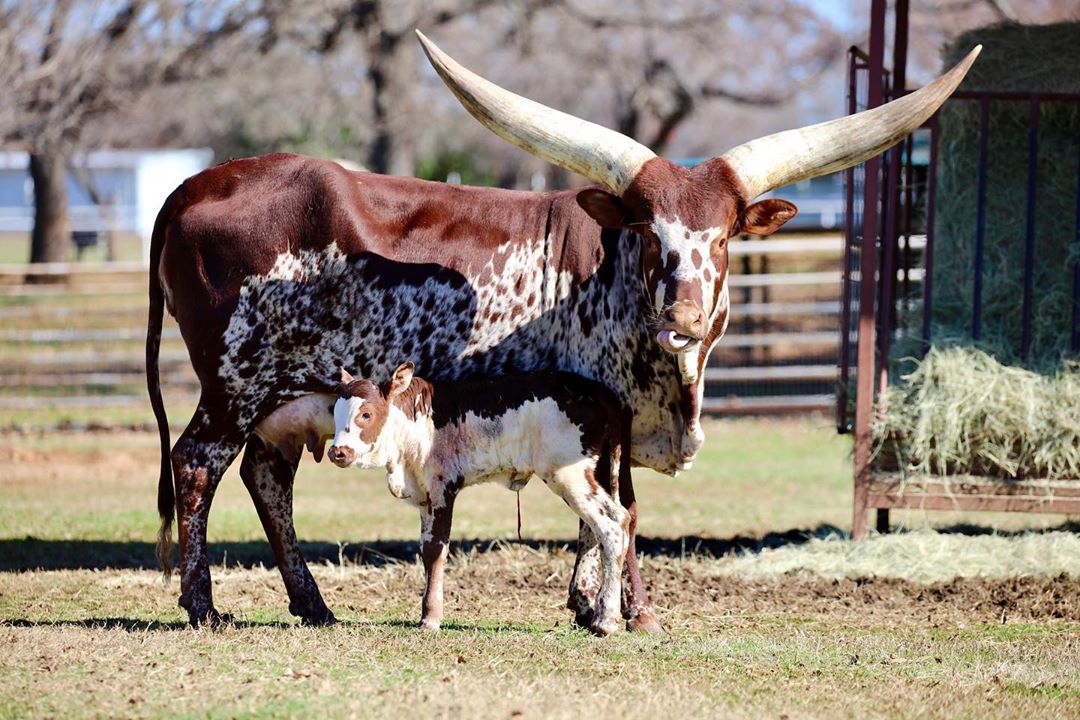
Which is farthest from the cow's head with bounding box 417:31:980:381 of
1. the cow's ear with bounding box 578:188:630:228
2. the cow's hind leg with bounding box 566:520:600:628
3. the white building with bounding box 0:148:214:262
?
the white building with bounding box 0:148:214:262

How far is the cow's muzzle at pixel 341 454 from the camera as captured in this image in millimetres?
5828

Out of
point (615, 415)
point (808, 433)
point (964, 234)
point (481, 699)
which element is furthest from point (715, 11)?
point (481, 699)

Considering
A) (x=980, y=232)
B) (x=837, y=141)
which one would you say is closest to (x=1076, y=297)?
(x=980, y=232)

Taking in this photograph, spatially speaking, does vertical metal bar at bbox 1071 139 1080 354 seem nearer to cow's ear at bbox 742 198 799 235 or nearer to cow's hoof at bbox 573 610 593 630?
cow's ear at bbox 742 198 799 235

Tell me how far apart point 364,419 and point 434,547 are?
2.29ft

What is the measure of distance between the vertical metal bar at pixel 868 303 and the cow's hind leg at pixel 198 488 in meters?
3.87

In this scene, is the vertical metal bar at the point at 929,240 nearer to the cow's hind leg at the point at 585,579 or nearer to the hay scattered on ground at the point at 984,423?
the hay scattered on ground at the point at 984,423

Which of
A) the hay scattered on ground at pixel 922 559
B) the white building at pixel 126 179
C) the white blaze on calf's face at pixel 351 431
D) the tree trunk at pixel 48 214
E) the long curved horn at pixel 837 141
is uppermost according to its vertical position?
the white building at pixel 126 179

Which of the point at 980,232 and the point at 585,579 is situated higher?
the point at 980,232

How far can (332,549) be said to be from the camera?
943cm

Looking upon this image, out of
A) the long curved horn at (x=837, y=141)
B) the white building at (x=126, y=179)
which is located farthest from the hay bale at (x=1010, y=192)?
the white building at (x=126, y=179)

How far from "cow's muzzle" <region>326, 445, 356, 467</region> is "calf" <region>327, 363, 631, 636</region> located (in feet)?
0.59

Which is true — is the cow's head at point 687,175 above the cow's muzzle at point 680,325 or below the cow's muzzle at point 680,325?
above

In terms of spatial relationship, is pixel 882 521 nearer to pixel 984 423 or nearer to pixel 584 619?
pixel 984 423
